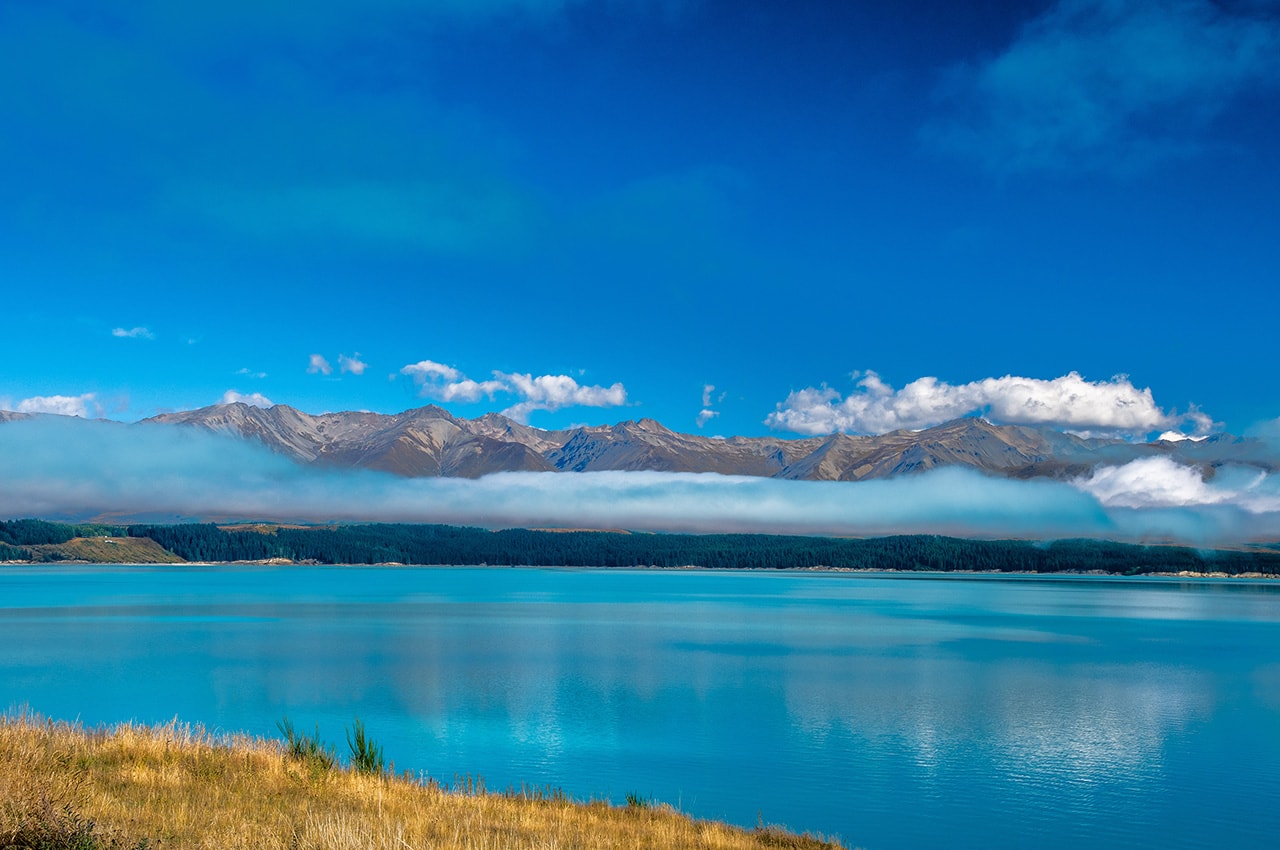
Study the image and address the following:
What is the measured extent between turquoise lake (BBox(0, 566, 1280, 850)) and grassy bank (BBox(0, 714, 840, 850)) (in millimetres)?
6064

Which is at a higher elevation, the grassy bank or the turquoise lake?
the grassy bank

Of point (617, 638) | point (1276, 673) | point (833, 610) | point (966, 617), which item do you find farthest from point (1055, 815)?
point (833, 610)

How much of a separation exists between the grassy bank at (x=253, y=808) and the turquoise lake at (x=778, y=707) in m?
6.06

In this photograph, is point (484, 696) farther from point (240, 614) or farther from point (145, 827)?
point (240, 614)

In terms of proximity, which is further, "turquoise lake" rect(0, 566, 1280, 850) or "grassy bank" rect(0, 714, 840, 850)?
"turquoise lake" rect(0, 566, 1280, 850)

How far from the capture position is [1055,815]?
22750 mm

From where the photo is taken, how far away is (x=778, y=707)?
36.5m

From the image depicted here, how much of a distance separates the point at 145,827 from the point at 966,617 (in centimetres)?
8881

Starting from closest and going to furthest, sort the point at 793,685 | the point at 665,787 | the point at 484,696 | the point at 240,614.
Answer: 1. the point at 665,787
2. the point at 484,696
3. the point at 793,685
4. the point at 240,614

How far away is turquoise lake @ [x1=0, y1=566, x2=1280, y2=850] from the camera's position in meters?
23.6

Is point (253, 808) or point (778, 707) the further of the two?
point (778, 707)

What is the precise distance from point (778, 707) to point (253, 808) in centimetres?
2556

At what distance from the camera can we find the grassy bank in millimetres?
10930

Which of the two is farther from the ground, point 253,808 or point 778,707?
point 253,808
